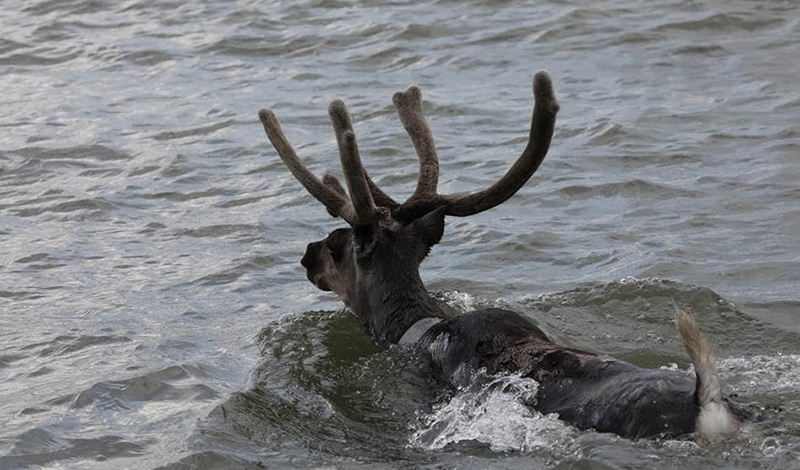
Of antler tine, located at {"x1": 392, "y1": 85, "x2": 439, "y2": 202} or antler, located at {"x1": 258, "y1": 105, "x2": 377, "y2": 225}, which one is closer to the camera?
antler, located at {"x1": 258, "y1": 105, "x2": 377, "y2": 225}

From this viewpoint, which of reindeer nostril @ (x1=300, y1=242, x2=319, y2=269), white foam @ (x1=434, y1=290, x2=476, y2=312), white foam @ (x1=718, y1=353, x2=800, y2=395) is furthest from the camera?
white foam @ (x1=434, y1=290, x2=476, y2=312)

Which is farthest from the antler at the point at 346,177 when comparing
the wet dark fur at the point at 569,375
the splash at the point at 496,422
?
the splash at the point at 496,422

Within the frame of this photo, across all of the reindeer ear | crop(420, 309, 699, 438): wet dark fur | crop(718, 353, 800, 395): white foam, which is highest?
the reindeer ear

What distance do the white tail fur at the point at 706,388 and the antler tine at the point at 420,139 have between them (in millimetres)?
1747

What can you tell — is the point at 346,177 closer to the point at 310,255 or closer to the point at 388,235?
the point at 388,235

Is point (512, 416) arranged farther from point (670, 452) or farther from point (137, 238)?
point (137, 238)

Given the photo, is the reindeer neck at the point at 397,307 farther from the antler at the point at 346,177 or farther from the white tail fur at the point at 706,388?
the white tail fur at the point at 706,388

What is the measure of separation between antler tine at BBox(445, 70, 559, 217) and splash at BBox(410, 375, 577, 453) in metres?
0.83

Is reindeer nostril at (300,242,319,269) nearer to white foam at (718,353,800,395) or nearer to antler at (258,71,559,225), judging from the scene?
antler at (258,71,559,225)

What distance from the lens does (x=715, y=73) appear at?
1152 cm

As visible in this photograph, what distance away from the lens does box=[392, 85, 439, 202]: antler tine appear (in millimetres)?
5957

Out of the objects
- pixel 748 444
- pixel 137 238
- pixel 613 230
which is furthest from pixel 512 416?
pixel 137 238

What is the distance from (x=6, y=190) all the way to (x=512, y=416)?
543 cm

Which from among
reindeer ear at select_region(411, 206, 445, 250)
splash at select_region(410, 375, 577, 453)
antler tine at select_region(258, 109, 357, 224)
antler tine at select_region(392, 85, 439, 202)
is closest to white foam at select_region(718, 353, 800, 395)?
splash at select_region(410, 375, 577, 453)
